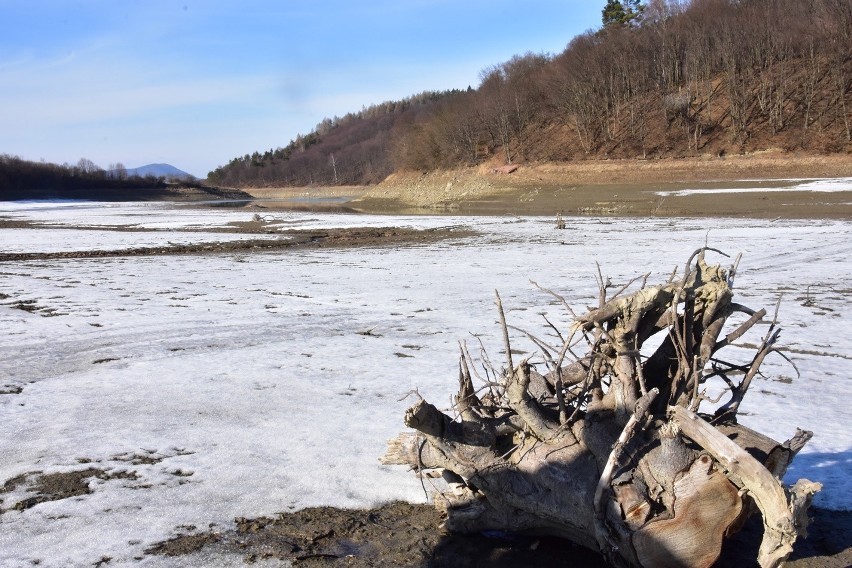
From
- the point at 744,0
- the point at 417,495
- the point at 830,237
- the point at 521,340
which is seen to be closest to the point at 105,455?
the point at 417,495

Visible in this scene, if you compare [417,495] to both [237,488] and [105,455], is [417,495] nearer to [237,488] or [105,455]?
[237,488]

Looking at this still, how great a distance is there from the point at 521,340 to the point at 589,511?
5264 millimetres

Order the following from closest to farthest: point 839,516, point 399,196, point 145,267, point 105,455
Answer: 1. point 839,516
2. point 105,455
3. point 145,267
4. point 399,196

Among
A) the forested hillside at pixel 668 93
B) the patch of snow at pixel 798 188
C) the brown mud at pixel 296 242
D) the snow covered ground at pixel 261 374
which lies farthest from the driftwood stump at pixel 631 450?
the forested hillside at pixel 668 93

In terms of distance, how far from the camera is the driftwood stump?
3635mm

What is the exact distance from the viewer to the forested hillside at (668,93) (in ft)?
180

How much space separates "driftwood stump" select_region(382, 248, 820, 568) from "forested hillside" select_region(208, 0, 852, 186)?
50.4 meters

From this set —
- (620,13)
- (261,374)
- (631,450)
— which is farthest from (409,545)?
(620,13)

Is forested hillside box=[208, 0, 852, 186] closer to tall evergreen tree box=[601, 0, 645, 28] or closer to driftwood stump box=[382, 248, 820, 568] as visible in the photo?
tall evergreen tree box=[601, 0, 645, 28]

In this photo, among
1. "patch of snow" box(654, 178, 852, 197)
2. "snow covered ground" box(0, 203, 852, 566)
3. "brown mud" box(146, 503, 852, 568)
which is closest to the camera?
"brown mud" box(146, 503, 852, 568)

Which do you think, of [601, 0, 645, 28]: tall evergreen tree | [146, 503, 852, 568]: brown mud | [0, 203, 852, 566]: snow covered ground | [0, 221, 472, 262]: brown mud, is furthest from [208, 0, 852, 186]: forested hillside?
[146, 503, 852, 568]: brown mud

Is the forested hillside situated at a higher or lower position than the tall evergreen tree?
lower

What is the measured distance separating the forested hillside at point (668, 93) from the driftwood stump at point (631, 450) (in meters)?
50.4

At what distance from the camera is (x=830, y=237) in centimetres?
1986
